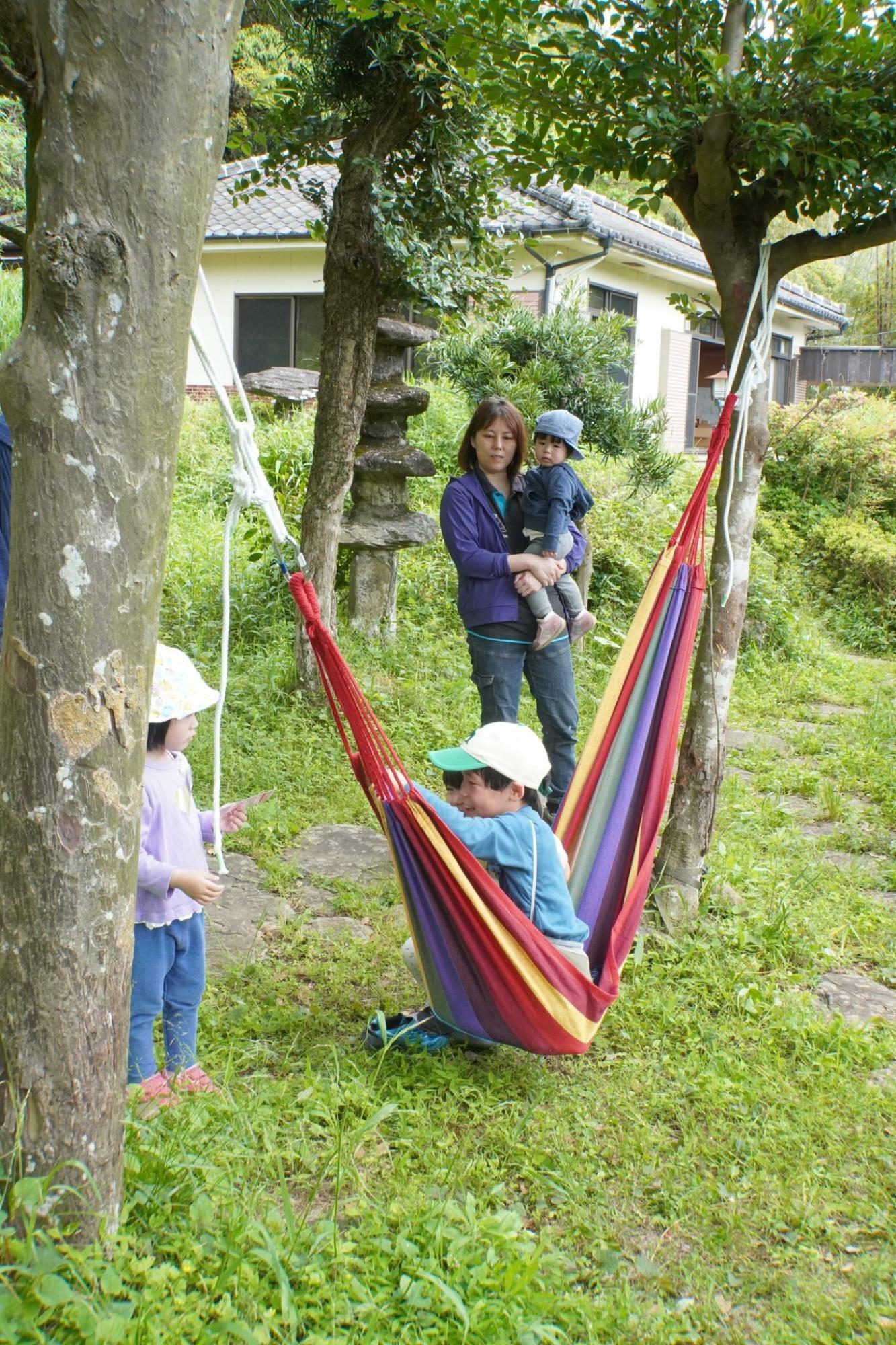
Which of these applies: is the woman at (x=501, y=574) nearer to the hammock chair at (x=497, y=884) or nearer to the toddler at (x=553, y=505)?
the toddler at (x=553, y=505)

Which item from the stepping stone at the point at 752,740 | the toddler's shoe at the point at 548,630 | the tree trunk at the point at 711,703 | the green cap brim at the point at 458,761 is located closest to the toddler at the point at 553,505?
the toddler's shoe at the point at 548,630

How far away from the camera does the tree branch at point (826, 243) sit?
9.06ft

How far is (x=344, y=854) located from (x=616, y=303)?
9.85 meters

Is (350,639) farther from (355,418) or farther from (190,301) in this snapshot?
(190,301)

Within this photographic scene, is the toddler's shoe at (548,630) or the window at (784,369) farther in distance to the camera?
the window at (784,369)

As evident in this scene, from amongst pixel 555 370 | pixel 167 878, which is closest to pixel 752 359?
pixel 167 878

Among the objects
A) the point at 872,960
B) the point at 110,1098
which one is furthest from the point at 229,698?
the point at 110,1098

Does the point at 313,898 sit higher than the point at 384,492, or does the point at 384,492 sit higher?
the point at 384,492

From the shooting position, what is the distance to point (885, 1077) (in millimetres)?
2375

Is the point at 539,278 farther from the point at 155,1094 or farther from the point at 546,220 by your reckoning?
the point at 155,1094

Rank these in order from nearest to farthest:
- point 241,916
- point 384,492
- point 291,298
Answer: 1. point 241,916
2. point 384,492
3. point 291,298

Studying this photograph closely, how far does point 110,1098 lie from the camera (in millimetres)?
1480

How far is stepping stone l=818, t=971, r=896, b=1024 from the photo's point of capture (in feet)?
8.72

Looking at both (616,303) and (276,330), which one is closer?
(276,330)
